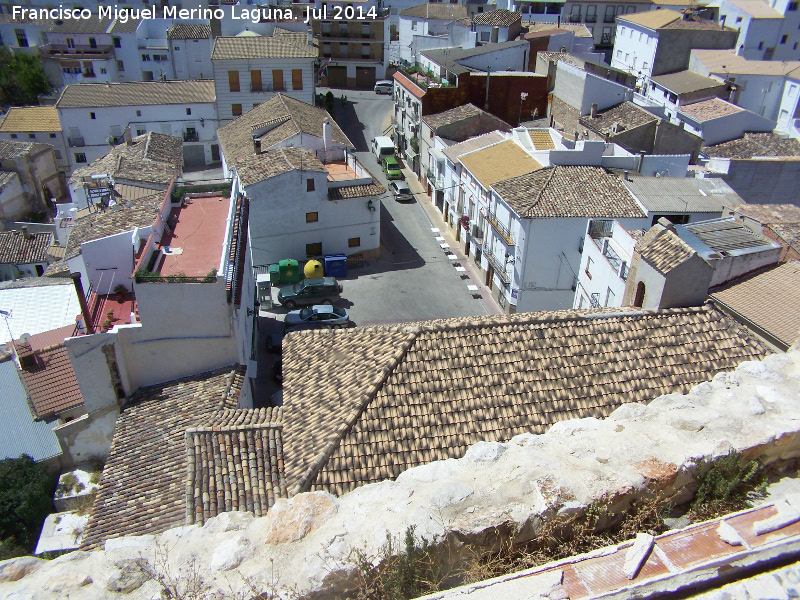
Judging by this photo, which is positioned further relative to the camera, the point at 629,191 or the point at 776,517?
the point at 629,191

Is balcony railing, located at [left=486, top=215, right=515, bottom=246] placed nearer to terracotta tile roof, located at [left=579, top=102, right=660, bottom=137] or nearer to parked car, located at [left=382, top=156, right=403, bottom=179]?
terracotta tile roof, located at [left=579, top=102, right=660, bottom=137]

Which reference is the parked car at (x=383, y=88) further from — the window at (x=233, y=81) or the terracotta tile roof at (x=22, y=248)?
the terracotta tile roof at (x=22, y=248)

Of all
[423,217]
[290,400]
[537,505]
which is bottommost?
[423,217]

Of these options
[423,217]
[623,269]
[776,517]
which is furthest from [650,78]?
[776,517]

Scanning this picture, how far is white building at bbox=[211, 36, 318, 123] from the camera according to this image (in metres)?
47.5

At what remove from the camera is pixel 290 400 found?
51.1 feet

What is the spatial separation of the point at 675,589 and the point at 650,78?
197 feet

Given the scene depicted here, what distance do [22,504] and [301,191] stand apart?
21.8 metres

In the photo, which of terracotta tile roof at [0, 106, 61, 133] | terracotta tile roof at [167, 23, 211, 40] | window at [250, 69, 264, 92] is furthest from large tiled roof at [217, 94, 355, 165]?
terracotta tile roof at [167, 23, 211, 40]

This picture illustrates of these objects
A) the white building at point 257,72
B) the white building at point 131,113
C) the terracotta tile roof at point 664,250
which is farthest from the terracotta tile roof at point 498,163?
the white building at point 131,113

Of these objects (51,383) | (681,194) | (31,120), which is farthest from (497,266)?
(31,120)

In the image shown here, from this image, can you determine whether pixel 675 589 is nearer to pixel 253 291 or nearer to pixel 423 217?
pixel 253 291

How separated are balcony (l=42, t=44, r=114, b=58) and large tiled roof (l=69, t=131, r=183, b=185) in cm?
3099

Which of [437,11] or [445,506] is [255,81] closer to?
[437,11]
